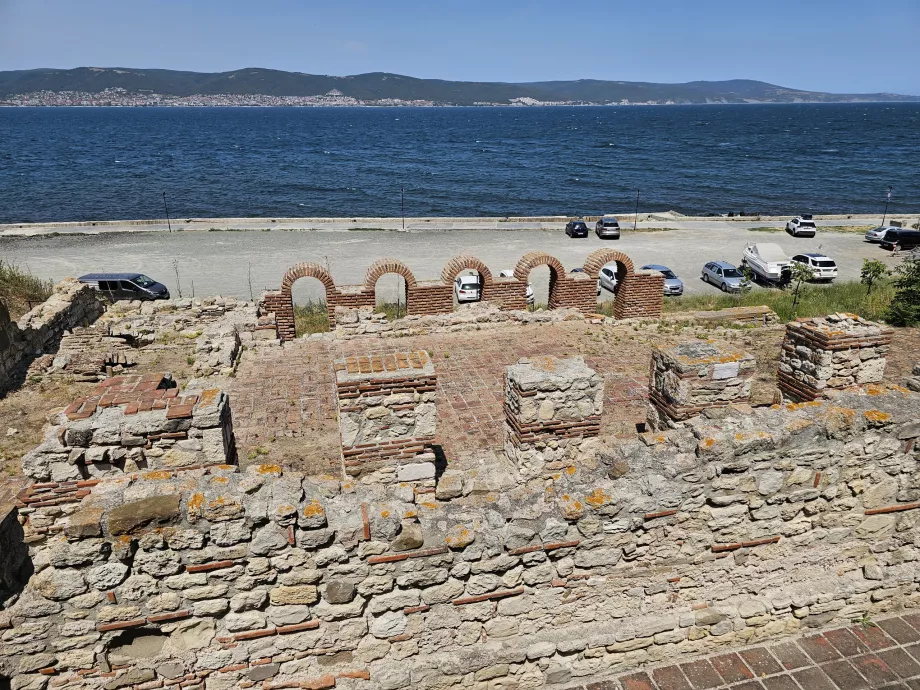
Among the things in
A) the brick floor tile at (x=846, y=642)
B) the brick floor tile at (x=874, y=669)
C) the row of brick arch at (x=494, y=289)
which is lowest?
the brick floor tile at (x=846, y=642)

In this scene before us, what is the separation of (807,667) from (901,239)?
4440 cm

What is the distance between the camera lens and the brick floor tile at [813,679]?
635 cm

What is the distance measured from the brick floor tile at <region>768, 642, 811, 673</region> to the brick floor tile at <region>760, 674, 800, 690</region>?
134mm

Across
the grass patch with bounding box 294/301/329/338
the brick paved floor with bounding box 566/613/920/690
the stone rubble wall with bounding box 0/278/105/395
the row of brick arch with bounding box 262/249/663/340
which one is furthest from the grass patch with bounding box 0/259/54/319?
the brick paved floor with bounding box 566/613/920/690

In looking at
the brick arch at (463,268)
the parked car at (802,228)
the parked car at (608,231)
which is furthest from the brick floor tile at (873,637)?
the parked car at (802,228)

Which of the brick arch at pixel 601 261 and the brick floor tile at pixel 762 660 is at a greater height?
the brick arch at pixel 601 261

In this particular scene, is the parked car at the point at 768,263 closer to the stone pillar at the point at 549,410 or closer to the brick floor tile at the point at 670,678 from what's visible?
the stone pillar at the point at 549,410

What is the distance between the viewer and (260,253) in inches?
1578

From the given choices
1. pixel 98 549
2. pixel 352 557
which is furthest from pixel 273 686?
pixel 98 549

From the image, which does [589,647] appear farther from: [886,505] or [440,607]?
[886,505]

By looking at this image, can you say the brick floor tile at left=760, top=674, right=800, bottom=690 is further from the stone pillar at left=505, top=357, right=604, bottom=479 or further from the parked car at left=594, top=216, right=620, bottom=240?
the parked car at left=594, top=216, right=620, bottom=240

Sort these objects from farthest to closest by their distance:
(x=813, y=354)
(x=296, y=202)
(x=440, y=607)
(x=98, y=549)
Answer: (x=296, y=202) < (x=813, y=354) < (x=440, y=607) < (x=98, y=549)

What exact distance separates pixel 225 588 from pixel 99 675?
1459 mm

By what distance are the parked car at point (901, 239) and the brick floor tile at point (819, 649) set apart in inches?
1685
